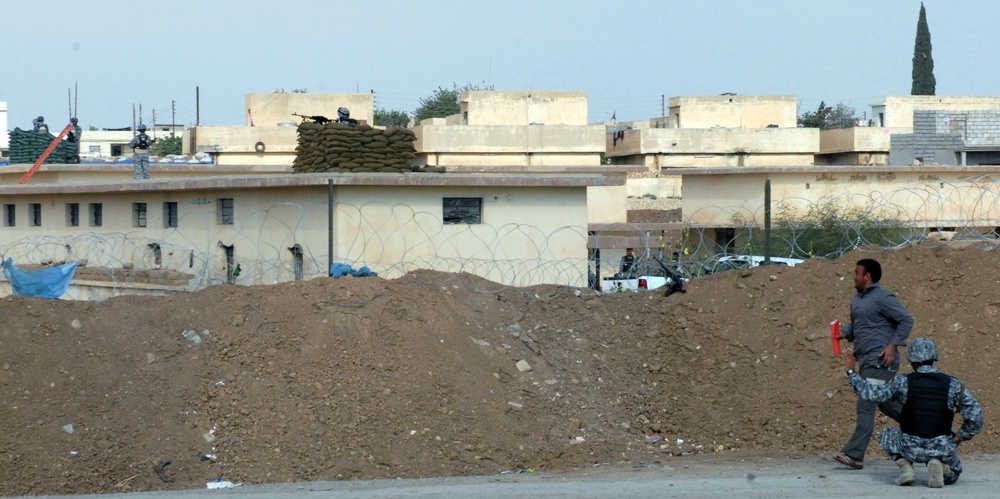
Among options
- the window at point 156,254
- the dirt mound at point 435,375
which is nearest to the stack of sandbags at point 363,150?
the window at point 156,254

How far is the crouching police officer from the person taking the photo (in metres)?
8.29

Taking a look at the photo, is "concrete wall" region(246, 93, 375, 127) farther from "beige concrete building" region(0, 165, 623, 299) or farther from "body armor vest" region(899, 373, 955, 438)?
"body armor vest" region(899, 373, 955, 438)

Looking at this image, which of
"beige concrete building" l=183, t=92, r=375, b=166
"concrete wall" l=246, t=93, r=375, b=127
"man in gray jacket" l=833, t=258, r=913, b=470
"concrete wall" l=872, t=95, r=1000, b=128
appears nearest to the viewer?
"man in gray jacket" l=833, t=258, r=913, b=470

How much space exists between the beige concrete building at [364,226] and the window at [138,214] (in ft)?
0.58

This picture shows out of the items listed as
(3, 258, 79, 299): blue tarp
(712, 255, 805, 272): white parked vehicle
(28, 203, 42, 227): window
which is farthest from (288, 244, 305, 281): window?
(28, 203, 42, 227): window

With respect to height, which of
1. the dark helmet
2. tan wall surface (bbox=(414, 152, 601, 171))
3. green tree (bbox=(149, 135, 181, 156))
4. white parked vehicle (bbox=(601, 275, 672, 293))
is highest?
green tree (bbox=(149, 135, 181, 156))

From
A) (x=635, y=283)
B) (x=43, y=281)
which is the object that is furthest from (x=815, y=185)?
(x=43, y=281)

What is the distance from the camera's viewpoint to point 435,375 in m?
11.7

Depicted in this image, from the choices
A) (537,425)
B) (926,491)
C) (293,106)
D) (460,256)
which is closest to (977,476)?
(926,491)

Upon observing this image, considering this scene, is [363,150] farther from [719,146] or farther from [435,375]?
[719,146]

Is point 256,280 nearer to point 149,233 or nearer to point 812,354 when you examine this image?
point 149,233

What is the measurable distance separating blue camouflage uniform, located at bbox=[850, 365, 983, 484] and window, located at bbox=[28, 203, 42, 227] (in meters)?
22.7

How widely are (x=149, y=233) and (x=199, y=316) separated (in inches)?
428

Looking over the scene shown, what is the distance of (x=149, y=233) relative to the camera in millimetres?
22594
